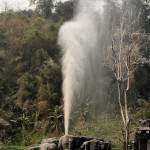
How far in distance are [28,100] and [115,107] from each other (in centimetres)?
660

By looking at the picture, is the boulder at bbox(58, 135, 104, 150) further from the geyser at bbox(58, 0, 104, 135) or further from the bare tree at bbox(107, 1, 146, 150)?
the geyser at bbox(58, 0, 104, 135)

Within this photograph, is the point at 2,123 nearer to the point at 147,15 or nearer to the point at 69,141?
the point at 69,141

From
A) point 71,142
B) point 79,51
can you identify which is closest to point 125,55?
point 79,51

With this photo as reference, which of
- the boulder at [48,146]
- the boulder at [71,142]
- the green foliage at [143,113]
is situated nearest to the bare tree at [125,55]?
the green foliage at [143,113]

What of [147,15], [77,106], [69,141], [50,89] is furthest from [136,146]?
[147,15]

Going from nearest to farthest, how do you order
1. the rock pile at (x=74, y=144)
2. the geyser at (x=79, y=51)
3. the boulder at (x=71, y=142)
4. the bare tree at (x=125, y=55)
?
the rock pile at (x=74, y=144)
the boulder at (x=71, y=142)
the bare tree at (x=125, y=55)
the geyser at (x=79, y=51)

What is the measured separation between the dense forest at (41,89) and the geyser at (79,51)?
87cm

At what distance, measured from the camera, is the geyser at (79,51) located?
17797mm

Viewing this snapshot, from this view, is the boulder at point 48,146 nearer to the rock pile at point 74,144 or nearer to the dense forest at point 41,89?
the rock pile at point 74,144

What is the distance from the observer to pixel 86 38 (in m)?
20.8

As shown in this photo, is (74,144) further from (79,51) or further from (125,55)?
(79,51)

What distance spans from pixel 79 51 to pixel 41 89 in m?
4.00

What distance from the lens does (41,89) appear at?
18609 millimetres

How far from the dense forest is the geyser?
87 centimetres
